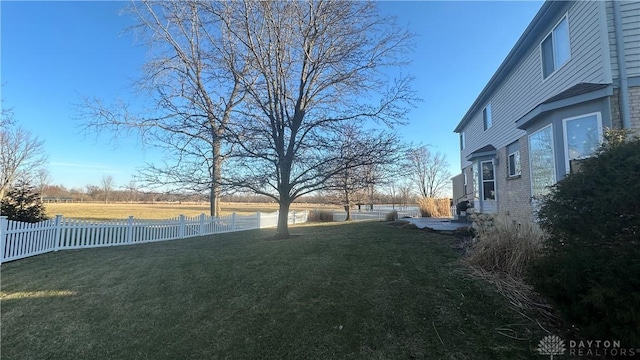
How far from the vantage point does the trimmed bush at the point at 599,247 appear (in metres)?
2.42

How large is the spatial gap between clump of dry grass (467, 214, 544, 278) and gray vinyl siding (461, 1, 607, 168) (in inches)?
156

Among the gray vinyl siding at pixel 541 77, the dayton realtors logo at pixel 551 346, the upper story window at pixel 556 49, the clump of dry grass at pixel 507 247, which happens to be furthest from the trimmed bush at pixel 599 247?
the upper story window at pixel 556 49

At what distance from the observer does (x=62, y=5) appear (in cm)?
955

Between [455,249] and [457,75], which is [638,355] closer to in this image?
[455,249]

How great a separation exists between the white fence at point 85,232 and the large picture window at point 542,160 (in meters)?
12.4

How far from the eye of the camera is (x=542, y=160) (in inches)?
322

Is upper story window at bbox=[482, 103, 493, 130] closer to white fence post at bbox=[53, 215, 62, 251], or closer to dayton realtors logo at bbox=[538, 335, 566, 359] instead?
dayton realtors logo at bbox=[538, 335, 566, 359]

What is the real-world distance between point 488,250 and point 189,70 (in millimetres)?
A: 13868

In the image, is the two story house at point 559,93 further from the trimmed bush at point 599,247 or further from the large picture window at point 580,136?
the trimmed bush at point 599,247

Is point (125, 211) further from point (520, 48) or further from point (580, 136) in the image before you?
point (580, 136)

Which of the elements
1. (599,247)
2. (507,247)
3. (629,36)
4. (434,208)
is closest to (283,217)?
(507,247)

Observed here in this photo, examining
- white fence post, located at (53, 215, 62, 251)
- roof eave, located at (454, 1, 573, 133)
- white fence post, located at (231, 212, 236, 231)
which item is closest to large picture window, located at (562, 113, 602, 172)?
roof eave, located at (454, 1, 573, 133)

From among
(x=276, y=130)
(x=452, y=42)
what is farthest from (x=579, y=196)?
(x=452, y=42)

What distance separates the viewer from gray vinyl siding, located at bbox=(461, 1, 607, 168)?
6352 mm
